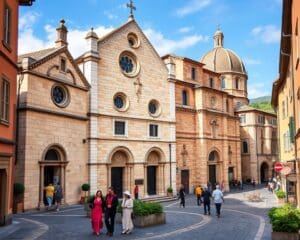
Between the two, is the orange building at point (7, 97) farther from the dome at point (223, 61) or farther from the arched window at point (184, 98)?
the dome at point (223, 61)

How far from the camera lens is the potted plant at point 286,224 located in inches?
460

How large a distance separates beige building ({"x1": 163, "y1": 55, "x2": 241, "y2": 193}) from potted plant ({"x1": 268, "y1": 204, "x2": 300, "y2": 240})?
25.2 m

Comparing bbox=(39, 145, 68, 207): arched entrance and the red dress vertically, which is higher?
bbox=(39, 145, 68, 207): arched entrance

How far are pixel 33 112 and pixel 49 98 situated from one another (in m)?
1.85

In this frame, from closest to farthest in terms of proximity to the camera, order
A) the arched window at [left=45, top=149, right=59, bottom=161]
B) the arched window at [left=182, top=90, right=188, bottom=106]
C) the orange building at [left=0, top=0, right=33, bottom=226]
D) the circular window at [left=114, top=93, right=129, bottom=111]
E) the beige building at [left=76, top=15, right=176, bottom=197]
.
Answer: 1. the orange building at [left=0, top=0, right=33, bottom=226]
2. the arched window at [left=45, top=149, right=59, bottom=161]
3. the beige building at [left=76, top=15, right=176, bottom=197]
4. the circular window at [left=114, top=93, right=129, bottom=111]
5. the arched window at [left=182, top=90, right=188, bottom=106]

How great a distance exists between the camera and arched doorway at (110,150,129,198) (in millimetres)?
30109

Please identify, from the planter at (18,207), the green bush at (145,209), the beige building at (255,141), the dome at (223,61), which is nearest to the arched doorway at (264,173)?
the beige building at (255,141)

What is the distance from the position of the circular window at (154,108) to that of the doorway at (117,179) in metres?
6.48

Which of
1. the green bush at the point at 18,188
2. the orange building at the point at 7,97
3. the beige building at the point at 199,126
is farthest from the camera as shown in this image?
the beige building at the point at 199,126

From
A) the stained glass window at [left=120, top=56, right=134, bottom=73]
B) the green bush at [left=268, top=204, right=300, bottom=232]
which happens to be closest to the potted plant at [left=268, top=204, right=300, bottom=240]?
the green bush at [left=268, top=204, right=300, bottom=232]

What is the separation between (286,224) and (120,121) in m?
20.4

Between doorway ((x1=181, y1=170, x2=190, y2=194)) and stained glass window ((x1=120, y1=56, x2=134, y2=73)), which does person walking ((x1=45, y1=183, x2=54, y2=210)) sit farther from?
doorway ((x1=181, y1=170, x2=190, y2=194))

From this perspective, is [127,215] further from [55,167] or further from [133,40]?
[133,40]

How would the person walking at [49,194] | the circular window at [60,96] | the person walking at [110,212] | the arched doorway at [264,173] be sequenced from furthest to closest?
the arched doorway at [264,173] → the circular window at [60,96] → the person walking at [49,194] → the person walking at [110,212]
